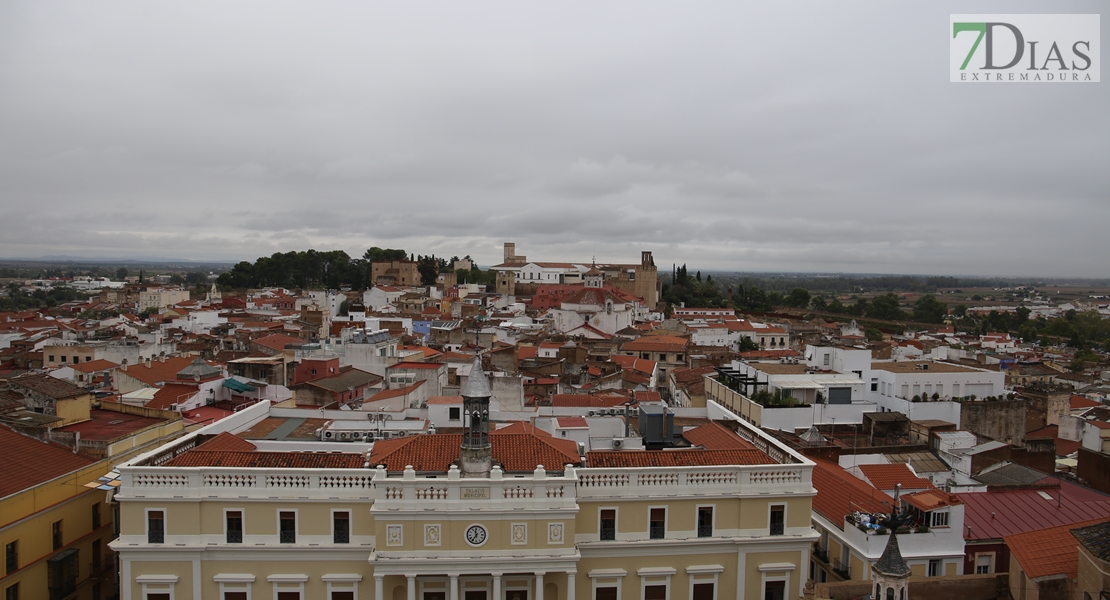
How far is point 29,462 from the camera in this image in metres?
19.2

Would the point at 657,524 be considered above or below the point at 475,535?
below

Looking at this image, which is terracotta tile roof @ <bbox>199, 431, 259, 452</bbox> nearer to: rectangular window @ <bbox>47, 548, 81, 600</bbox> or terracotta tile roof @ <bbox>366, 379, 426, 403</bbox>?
rectangular window @ <bbox>47, 548, 81, 600</bbox>

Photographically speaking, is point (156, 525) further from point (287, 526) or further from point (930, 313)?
point (930, 313)

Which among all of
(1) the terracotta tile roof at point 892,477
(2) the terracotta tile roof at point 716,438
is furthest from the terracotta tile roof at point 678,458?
(1) the terracotta tile roof at point 892,477

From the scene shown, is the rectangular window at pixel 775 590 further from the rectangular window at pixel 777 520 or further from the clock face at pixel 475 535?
the clock face at pixel 475 535

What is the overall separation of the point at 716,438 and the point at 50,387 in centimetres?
2437

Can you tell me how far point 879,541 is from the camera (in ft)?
53.1

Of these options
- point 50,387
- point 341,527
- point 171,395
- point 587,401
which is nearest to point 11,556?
point 341,527

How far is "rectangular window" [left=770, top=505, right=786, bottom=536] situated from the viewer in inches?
640

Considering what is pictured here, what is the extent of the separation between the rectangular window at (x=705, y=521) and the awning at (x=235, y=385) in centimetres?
2464

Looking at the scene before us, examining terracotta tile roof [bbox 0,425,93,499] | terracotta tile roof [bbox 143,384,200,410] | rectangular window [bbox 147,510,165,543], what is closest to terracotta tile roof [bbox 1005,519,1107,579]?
rectangular window [bbox 147,510,165,543]

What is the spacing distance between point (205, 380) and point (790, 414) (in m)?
27.4

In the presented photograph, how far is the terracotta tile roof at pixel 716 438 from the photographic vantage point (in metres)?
18.5

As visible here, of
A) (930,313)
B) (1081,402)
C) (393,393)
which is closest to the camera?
Answer: (393,393)
